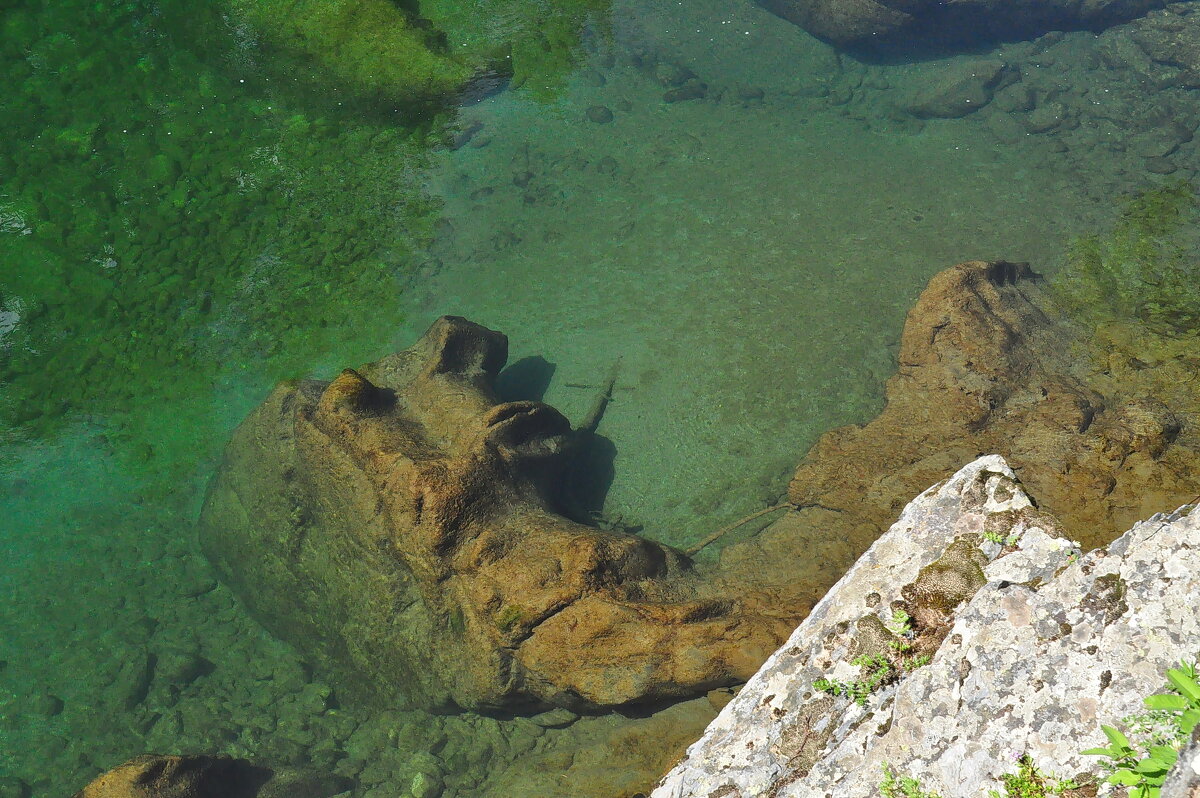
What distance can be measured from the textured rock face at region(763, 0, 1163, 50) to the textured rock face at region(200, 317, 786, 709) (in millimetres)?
6961

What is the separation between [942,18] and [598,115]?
5.20m

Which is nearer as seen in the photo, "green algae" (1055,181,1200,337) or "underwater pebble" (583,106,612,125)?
"green algae" (1055,181,1200,337)

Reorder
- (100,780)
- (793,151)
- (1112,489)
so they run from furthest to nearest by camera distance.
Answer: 1. (793,151)
2. (100,780)
3. (1112,489)

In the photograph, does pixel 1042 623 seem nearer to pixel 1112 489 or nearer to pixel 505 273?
pixel 1112 489

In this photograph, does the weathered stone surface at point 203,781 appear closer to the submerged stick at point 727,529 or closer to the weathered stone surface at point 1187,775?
the submerged stick at point 727,529

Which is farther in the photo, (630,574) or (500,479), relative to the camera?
(500,479)

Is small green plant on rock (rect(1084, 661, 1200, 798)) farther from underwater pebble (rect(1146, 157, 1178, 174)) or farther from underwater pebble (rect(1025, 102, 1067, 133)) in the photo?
underwater pebble (rect(1025, 102, 1067, 133))

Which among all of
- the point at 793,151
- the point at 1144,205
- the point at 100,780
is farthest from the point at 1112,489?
the point at 100,780

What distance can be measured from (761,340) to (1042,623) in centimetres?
446

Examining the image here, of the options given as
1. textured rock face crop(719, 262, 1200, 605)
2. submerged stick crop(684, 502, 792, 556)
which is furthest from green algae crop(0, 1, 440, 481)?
textured rock face crop(719, 262, 1200, 605)

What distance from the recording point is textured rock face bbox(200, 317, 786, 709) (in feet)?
14.9

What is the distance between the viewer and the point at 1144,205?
7730 millimetres

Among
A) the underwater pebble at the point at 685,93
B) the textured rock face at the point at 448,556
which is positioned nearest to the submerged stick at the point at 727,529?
the textured rock face at the point at 448,556

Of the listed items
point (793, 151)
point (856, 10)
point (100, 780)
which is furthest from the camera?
point (856, 10)
